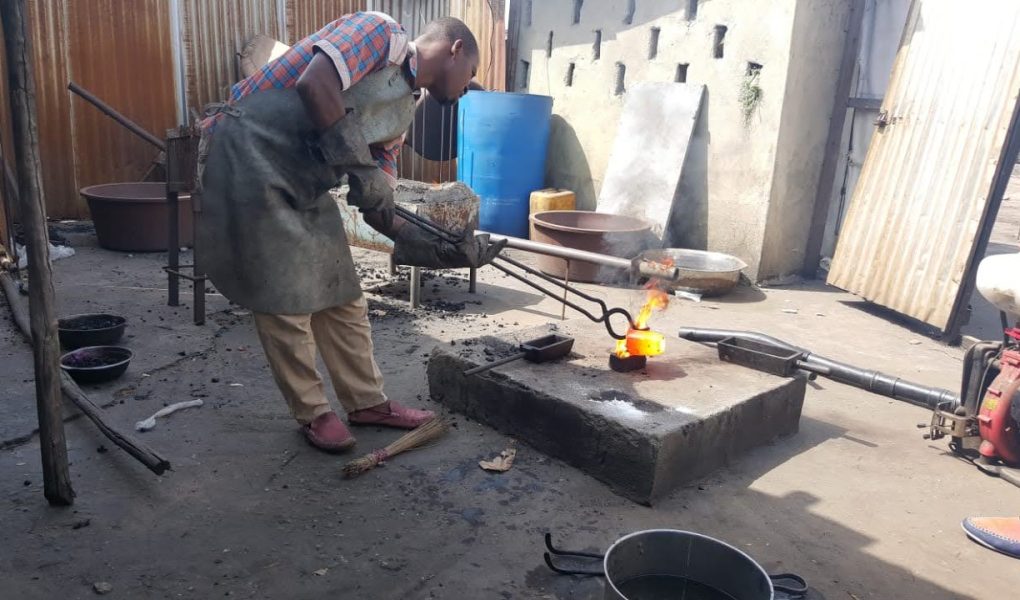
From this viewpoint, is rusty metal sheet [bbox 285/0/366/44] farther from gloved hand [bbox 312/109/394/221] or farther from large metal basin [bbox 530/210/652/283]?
gloved hand [bbox 312/109/394/221]

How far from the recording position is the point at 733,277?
22.7ft

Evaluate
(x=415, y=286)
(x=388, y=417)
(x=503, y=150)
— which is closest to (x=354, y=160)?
(x=388, y=417)

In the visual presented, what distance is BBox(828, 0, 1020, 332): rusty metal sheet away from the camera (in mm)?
5609

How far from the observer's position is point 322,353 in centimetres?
366

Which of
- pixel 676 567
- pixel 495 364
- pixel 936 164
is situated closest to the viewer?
pixel 676 567

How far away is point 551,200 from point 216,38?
14.6ft

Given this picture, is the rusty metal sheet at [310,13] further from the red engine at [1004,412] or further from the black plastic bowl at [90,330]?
the red engine at [1004,412]

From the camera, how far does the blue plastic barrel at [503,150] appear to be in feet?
29.0

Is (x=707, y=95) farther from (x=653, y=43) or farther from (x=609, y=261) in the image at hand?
(x=609, y=261)

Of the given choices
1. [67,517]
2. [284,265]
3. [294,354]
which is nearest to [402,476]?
[294,354]

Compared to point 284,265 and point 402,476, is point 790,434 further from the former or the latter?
point 284,265

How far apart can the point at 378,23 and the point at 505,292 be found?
13.1 feet

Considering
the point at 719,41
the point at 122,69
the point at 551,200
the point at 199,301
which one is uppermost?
the point at 719,41

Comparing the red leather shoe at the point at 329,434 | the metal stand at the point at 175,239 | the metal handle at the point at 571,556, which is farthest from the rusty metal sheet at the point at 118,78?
the metal handle at the point at 571,556
